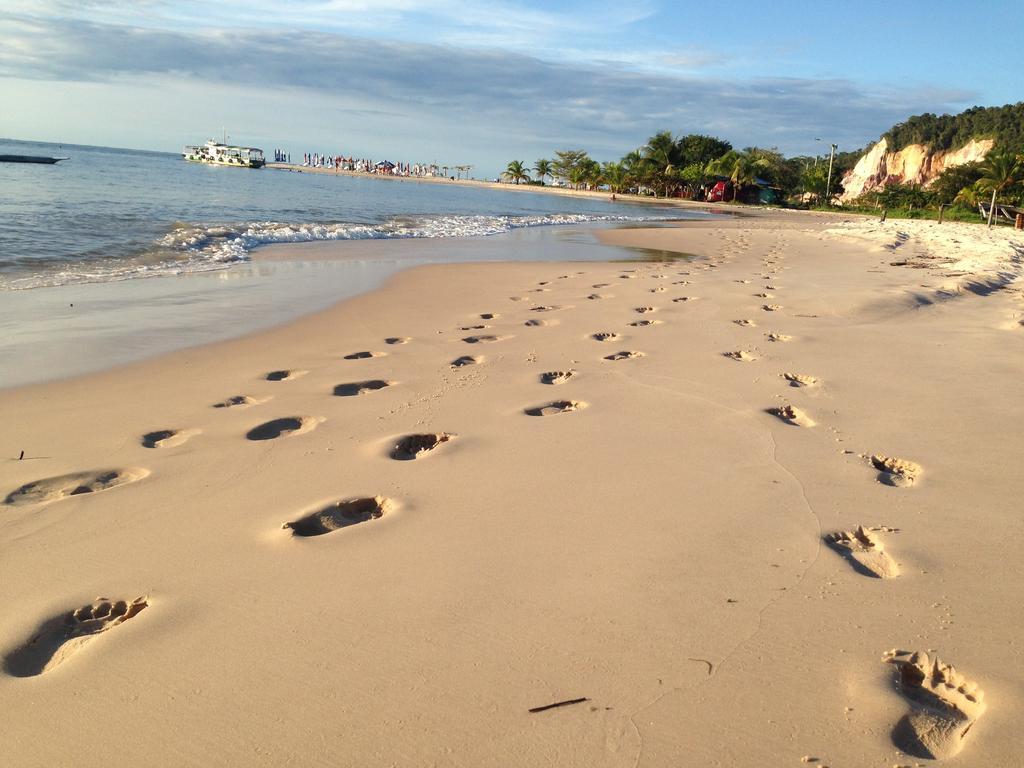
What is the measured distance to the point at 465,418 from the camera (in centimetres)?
384

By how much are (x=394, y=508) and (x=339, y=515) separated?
0.78ft

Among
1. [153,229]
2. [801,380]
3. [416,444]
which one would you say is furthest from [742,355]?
[153,229]

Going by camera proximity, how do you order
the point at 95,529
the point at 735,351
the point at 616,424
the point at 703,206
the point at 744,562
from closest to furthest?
the point at 744,562 → the point at 95,529 → the point at 616,424 → the point at 735,351 → the point at 703,206

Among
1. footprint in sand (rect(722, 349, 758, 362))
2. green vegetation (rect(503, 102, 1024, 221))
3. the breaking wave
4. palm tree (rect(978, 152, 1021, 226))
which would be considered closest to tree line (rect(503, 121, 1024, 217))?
green vegetation (rect(503, 102, 1024, 221))

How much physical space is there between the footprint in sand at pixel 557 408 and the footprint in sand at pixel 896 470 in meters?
1.59

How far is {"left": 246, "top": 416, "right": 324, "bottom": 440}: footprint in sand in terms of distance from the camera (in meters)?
3.67

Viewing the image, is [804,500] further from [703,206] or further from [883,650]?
[703,206]

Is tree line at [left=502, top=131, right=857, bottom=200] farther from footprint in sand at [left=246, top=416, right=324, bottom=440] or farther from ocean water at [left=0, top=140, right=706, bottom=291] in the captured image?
footprint in sand at [left=246, top=416, right=324, bottom=440]

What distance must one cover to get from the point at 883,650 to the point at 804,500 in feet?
3.19

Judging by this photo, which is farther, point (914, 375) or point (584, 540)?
point (914, 375)

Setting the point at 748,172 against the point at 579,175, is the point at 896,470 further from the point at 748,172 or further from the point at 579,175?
the point at 579,175

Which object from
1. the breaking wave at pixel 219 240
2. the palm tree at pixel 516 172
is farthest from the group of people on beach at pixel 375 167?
the breaking wave at pixel 219 240

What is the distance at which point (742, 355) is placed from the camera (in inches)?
204

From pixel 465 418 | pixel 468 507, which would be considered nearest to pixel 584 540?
pixel 468 507
